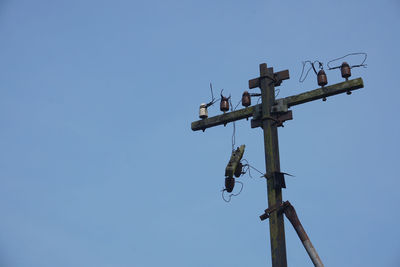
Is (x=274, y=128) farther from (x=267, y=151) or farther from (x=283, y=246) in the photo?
(x=283, y=246)

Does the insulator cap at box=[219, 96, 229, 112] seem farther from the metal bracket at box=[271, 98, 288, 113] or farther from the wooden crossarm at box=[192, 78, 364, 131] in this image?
the metal bracket at box=[271, 98, 288, 113]

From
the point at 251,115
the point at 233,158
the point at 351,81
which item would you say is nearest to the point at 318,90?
the point at 351,81

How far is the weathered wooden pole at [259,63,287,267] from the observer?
28.3ft

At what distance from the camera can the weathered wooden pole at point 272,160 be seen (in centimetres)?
864

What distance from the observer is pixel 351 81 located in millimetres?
9180

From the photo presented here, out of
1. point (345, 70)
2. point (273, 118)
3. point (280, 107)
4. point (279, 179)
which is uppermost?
point (345, 70)

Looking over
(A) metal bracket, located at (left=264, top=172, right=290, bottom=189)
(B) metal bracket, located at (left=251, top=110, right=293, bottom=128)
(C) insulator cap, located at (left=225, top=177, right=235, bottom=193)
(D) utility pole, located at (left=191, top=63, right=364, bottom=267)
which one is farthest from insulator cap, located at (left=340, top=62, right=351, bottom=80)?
(C) insulator cap, located at (left=225, top=177, right=235, bottom=193)

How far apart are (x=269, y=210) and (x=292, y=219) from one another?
1.26ft

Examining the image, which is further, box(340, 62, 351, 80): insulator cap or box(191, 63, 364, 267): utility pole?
box(340, 62, 351, 80): insulator cap

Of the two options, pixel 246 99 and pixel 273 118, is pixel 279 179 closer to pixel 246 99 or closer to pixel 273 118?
pixel 273 118

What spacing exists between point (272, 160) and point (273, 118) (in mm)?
775

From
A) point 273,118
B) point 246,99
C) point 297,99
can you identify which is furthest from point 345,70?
point 246,99

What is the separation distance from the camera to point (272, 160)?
915cm

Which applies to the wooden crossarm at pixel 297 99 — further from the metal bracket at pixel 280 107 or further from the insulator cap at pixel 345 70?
the insulator cap at pixel 345 70
